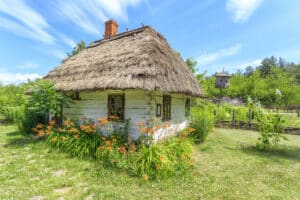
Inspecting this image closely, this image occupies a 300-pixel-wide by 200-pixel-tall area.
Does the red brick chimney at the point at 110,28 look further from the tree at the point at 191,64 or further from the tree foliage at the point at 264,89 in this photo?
the tree foliage at the point at 264,89

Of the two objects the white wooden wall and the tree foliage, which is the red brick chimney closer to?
the white wooden wall

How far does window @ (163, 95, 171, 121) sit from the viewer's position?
6.98 meters

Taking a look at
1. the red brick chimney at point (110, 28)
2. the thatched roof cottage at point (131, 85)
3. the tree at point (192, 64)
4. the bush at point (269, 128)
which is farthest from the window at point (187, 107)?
the red brick chimney at point (110, 28)

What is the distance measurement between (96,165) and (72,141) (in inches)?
67.4

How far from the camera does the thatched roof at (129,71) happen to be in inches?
212

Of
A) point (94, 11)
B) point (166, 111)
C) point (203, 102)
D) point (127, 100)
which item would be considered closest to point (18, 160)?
point (127, 100)

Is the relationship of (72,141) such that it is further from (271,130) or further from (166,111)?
(271,130)

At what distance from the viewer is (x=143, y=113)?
227 inches

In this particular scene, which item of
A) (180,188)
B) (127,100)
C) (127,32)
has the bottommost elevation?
(180,188)

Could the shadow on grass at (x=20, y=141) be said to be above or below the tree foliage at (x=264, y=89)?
below

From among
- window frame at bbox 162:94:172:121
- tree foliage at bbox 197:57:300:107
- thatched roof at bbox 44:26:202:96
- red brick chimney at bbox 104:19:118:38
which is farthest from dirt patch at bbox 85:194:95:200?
tree foliage at bbox 197:57:300:107

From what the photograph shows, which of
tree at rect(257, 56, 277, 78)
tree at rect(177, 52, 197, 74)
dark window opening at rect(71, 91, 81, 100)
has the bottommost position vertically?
dark window opening at rect(71, 91, 81, 100)

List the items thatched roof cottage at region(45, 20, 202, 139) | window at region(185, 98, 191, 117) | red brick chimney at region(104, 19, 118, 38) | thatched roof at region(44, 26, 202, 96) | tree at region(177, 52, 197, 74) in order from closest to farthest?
thatched roof at region(44, 26, 202, 96) → thatched roof cottage at region(45, 20, 202, 139) → window at region(185, 98, 191, 117) → red brick chimney at region(104, 19, 118, 38) → tree at region(177, 52, 197, 74)

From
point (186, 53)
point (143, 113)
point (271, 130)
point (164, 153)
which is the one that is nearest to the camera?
point (164, 153)
